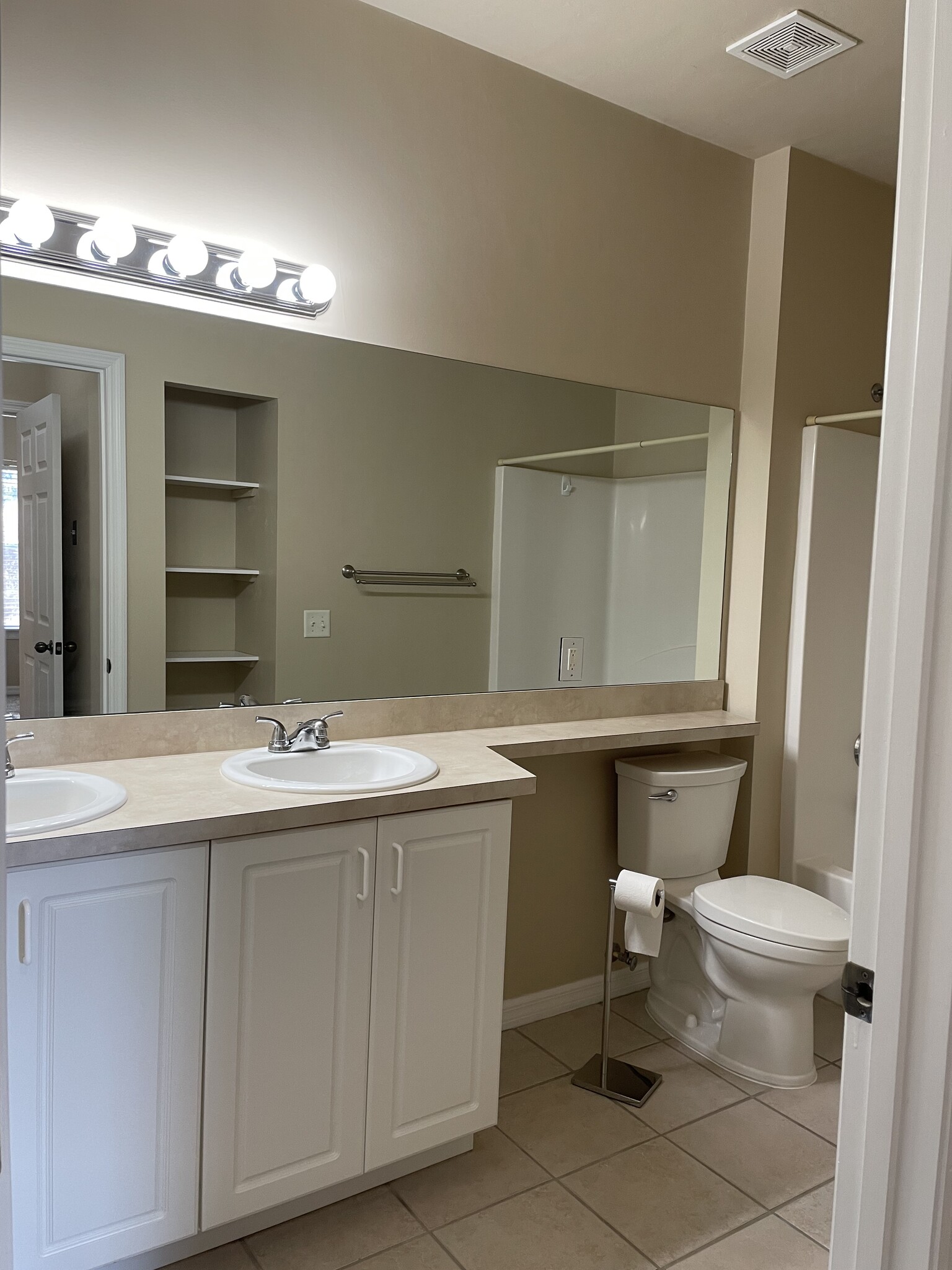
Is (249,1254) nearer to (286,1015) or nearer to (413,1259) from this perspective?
(413,1259)

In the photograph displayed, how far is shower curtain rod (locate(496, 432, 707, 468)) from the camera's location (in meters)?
2.63

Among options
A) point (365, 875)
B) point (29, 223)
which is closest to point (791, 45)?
point (29, 223)

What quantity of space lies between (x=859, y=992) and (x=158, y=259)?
1881 millimetres

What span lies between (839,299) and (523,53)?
4.29ft

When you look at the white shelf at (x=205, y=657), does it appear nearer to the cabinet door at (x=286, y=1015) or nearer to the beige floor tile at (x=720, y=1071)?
the cabinet door at (x=286, y=1015)

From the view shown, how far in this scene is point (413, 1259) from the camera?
6.00 feet

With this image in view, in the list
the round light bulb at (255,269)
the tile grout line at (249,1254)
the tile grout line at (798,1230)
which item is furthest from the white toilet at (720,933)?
the round light bulb at (255,269)

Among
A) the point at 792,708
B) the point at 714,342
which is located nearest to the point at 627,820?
the point at 792,708

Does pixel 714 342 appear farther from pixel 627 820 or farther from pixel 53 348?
pixel 53 348

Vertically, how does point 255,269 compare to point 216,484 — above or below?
above

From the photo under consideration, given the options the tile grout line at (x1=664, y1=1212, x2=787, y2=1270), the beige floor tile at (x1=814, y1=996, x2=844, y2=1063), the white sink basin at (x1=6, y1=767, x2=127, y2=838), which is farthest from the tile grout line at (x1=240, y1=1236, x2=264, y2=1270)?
the beige floor tile at (x1=814, y1=996, x2=844, y2=1063)

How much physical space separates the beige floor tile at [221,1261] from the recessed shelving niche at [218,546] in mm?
1077

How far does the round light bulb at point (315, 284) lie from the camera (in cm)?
218

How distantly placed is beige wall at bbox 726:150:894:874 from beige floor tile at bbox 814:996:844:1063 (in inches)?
17.7
